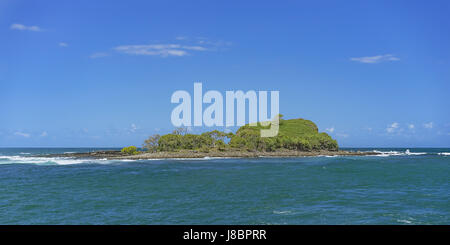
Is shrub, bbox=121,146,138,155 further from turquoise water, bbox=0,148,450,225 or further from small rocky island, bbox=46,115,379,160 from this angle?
turquoise water, bbox=0,148,450,225

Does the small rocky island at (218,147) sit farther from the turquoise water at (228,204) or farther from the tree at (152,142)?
the turquoise water at (228,204)

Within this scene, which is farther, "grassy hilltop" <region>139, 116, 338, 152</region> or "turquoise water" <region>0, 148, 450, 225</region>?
"grassy hilltop" <region>139, 116, 338, 152</region>

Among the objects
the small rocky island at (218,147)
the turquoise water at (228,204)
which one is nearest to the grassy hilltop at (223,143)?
the small rocky island at (218,147)

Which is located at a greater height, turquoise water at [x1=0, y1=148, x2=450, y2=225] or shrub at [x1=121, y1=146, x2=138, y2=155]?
shrub at [x1=121, y1=146, x2=138, y2=155]

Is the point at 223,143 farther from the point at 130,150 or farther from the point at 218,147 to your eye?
the point at 130,150

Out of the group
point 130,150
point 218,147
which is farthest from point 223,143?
point 130,150

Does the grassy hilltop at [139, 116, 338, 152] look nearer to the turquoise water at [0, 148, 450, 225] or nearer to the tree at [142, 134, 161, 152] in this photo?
the tree at [142, 134, 161, 152]

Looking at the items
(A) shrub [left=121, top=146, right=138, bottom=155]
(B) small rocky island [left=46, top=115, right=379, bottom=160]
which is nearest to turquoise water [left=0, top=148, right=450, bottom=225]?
(B) small rocky island [left=46, top=115, right=379, bottom=160]

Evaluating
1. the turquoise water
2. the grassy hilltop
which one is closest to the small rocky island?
the grassy hilltop

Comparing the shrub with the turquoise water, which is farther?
the shrub

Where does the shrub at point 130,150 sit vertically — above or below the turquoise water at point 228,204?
above
